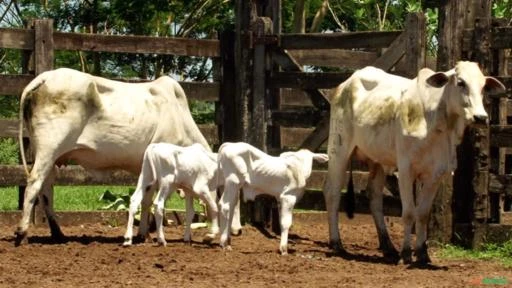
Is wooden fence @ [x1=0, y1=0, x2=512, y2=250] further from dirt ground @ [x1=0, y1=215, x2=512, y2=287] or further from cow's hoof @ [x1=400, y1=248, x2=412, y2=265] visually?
cow's hoof @ [x1=400, y1=248, x2=412, y2=265]

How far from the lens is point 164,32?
2906 centimetres

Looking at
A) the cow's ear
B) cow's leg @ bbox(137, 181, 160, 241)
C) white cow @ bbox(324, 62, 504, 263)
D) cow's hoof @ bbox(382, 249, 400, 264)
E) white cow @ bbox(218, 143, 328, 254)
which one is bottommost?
cow's hoof @ bbox(382, 249, 400, 264)

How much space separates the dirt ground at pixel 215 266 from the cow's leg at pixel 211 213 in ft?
0.58

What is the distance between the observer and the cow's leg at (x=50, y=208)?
468 inches

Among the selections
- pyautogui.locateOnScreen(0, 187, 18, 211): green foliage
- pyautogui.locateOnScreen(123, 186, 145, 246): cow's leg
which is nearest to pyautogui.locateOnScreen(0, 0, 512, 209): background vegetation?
pyautogui.locateOnScreen(0, 187, 18, 211): green foliage

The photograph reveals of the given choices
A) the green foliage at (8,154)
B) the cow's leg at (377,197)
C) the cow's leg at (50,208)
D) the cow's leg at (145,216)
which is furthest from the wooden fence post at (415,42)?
the green foliage at (8,154)

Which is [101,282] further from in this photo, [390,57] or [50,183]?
[390,57]

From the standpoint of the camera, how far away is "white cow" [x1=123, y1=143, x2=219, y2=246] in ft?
36.7

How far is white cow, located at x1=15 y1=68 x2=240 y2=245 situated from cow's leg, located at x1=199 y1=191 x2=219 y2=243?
0.65 metres

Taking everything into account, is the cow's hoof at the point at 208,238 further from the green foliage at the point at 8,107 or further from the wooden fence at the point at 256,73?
the green foliage at the point at 8,107

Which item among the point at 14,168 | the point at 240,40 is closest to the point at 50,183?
the point at 14,168

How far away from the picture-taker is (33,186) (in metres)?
11.5

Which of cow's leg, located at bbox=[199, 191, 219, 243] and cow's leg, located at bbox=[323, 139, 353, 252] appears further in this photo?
cow's leg, located at bbox=[323, 139, 353, 252]

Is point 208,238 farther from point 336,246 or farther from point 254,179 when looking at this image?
point 336,246
